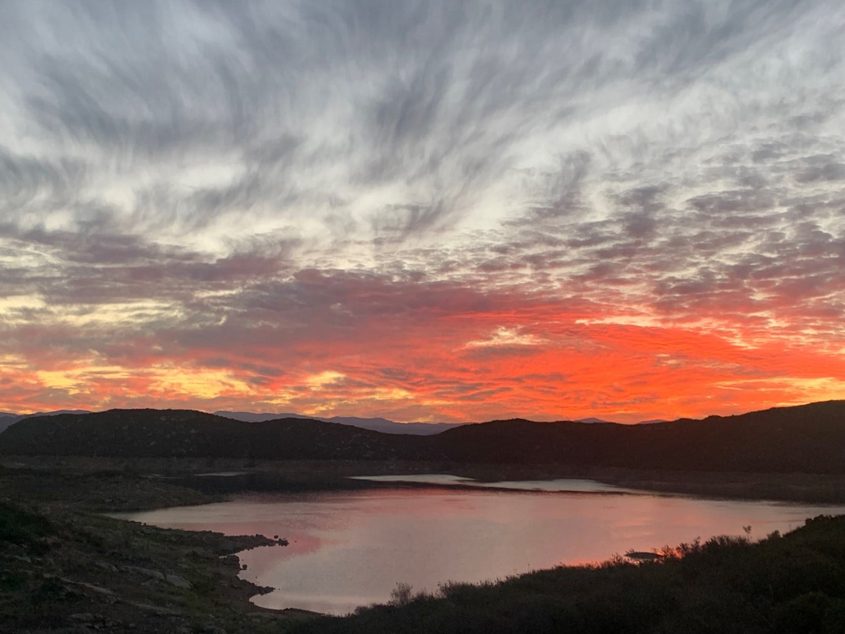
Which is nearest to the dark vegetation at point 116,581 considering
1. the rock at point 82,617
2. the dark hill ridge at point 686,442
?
the rock at point 82,617

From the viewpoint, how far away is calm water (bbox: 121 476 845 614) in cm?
3041

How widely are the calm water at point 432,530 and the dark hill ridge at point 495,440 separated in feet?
142

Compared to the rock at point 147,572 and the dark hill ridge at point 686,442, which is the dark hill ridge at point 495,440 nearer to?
the dark hill ridge at point 686,442

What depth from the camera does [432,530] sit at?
46.6m

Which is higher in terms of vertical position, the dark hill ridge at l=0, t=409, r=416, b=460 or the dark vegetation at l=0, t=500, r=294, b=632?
the dark hill ridge at l=0, t=409, r=416, b=460

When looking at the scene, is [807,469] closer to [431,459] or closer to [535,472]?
[535,472]

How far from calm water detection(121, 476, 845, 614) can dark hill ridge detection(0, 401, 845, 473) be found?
43329 mm

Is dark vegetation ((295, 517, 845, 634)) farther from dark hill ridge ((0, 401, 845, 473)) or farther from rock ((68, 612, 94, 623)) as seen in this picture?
dark hill ridge ((0, 401, 845, 473))

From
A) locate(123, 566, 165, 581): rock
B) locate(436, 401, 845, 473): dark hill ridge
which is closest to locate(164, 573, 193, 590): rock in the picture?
locate(123, 566, 165, 581): rock

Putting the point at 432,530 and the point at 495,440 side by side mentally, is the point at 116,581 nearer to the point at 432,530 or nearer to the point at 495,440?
the point at 432,530

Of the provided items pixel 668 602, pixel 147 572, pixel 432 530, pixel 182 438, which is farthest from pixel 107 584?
pixel 182 438

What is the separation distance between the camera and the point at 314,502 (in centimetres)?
6744

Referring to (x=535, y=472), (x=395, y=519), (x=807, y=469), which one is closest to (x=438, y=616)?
(x=395, y=519)

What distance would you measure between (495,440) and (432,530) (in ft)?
367
